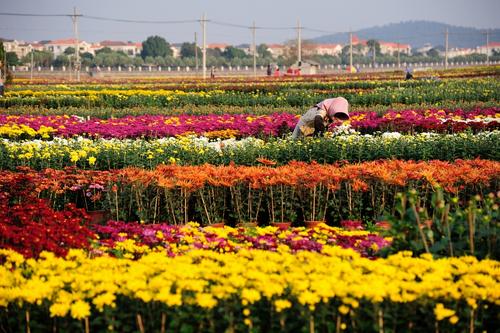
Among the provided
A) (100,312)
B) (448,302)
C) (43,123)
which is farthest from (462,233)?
(43,123)

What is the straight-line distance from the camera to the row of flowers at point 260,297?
4102 mm

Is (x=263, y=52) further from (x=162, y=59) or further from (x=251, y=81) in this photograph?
(x=251, y=81)

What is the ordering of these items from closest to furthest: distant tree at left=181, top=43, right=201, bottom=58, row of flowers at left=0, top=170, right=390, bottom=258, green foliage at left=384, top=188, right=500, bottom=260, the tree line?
1. green foliage at left=384, top=188, right=500, bottom=260
2. row of flowers at left=0, top=170, right=390, bottom=258
3. the tree line
4. distant tree at left=181, top=43, right=201, bottom=58

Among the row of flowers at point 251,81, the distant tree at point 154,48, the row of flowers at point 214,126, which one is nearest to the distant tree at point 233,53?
the distant tree at point 154,48

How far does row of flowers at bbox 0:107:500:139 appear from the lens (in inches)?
523

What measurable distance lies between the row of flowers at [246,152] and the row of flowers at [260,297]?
208 inches

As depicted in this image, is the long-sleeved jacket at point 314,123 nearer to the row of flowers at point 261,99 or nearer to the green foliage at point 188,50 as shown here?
the row of flowers at point 261,99

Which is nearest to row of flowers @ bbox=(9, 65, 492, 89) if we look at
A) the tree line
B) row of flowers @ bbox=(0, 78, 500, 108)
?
row of flowers @ bbox=(0, 78, 500, 108)

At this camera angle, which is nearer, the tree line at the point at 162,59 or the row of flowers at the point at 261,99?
the row of flowers at the point at 261,99

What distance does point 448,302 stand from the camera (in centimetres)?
433

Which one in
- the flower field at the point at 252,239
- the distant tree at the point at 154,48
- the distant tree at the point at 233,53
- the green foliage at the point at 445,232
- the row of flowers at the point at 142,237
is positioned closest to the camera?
the flower field at the point at 252,239

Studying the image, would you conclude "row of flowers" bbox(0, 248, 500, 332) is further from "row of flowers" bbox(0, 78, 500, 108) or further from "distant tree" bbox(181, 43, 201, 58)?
"distant tree" bbox(181, 43, 201, 58)

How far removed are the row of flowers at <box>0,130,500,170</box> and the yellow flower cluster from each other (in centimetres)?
507

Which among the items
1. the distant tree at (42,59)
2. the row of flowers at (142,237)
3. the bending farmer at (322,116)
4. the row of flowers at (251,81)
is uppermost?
the distant tree at (42,59)
